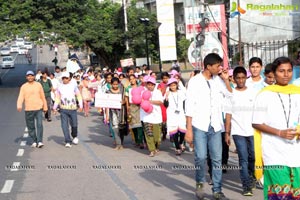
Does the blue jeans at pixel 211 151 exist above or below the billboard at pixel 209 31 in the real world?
below

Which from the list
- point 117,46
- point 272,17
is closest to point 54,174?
point 272,17

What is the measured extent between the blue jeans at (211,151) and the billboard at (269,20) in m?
23.4

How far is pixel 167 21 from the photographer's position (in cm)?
2770

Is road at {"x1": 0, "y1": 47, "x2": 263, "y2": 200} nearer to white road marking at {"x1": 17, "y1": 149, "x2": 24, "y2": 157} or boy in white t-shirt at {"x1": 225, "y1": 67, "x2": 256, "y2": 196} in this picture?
white road marking at {"x1": 17, "y1": 149, "x2": 24, "y2": 157}

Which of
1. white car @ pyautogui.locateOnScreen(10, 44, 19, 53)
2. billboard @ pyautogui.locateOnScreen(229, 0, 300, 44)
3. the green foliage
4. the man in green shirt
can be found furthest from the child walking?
white car @ pyautogui.locateOnScreen(10, 44, 19, 53)

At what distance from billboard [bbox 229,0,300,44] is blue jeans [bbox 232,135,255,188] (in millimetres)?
22856

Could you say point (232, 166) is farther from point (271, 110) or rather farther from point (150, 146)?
point (271, 110)

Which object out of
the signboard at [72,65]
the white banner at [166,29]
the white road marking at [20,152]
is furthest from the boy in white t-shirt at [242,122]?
the signboard at [72,65]

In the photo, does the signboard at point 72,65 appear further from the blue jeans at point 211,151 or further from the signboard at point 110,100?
the blue jeans at point 211,151

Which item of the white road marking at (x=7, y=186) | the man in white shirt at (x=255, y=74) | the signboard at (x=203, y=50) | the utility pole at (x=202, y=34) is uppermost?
the utility pole at (x=202, y=34)

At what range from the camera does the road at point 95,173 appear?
8711 mm

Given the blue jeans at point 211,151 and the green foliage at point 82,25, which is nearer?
the blue jeans at point 211,151

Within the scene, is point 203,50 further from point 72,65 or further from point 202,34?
point 72,65

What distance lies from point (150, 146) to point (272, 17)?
67.4ft
